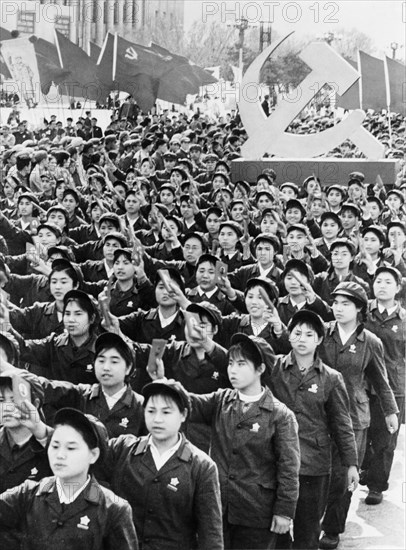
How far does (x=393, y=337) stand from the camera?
6.38 metres

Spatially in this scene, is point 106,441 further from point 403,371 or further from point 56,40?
point 56,40

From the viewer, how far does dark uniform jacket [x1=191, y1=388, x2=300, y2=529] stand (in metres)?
4.39

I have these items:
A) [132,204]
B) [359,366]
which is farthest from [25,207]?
[359,366]

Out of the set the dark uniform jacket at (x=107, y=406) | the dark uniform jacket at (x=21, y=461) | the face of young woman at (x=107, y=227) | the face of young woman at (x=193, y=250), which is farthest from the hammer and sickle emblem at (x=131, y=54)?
the dark uniform jacket at (x=21, y=461)

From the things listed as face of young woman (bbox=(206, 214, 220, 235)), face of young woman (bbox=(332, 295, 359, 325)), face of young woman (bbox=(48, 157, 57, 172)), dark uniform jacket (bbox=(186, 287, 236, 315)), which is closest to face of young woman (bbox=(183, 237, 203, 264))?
dark uniform jacket (bbox=(186, 287, 236, 315))

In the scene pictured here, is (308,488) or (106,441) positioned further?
(308,488)

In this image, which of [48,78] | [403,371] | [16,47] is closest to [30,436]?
[403,371]

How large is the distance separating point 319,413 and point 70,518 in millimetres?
1789

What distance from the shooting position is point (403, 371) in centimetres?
639

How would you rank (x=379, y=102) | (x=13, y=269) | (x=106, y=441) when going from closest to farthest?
(x=106, y=441)
(x=13, y=269)
(x=379, y=102)

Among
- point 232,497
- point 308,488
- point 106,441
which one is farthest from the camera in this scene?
point 308,488

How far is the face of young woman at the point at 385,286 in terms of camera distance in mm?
6355

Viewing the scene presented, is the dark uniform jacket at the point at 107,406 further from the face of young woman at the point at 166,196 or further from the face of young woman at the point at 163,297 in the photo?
the face of young woman at the point at 166,196

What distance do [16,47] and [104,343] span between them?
31.1 feet
